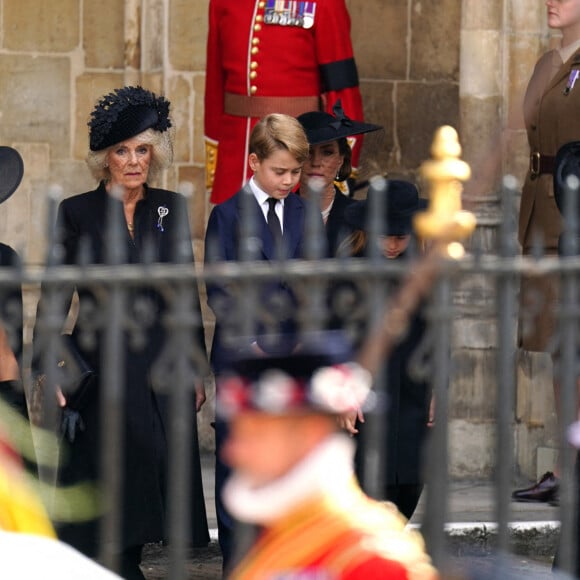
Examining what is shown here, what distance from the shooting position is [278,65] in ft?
27.3

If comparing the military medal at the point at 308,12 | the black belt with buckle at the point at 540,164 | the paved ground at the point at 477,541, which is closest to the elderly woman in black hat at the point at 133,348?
the paved ground at the point at 477,541

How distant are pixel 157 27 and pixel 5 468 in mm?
5393

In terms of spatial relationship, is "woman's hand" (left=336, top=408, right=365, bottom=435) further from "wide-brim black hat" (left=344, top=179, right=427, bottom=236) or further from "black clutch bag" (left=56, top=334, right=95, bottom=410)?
"black clutch bag" (left=56, top=334, right=95, bottom=410)

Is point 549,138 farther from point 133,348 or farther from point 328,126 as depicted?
point 133,348

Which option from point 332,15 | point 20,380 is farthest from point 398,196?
point 332,15

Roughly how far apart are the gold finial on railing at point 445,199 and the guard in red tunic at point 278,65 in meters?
4.32

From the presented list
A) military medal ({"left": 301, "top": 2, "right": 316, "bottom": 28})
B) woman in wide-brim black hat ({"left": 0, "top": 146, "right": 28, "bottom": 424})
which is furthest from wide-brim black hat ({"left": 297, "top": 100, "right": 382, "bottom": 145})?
woman in wide-brim black hat ({"left": 0, "top": 146, "right": 28, "bottom": 424})

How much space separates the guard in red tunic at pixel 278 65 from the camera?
8328 mm

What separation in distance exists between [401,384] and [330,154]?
1171mm

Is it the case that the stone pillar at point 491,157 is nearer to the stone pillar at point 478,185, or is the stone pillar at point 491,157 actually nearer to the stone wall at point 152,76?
the stone pillar at point 478,185

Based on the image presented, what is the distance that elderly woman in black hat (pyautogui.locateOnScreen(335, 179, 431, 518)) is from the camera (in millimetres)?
6566

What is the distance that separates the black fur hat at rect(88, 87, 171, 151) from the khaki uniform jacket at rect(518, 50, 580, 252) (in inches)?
63.0

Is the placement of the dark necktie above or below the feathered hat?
above

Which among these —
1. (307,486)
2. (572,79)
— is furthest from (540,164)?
(307,486)
